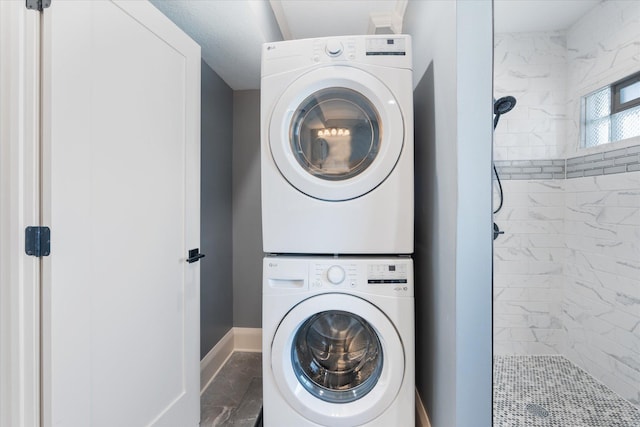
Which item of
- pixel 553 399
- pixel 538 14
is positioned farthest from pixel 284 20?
pixel 553 399

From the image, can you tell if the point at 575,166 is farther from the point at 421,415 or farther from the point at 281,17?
the point at 281,17

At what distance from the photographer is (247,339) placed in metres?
2.24

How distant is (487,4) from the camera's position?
0.91m

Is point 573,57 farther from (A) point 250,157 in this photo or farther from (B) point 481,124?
(A) point 250,157

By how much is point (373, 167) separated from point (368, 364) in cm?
90

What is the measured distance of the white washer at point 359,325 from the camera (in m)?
1.14

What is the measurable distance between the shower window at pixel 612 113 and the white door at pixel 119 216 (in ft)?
8.01

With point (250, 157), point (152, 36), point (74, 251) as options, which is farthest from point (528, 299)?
point (152, 36)

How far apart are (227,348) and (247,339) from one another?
173 millimetres

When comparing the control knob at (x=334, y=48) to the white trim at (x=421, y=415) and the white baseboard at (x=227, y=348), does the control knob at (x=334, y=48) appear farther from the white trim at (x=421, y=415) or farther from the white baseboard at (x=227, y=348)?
the white baseboard at (x=227, y=348)

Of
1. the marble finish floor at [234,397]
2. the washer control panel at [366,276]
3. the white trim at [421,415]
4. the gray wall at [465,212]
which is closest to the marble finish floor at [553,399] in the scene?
the white trim at [421,415]

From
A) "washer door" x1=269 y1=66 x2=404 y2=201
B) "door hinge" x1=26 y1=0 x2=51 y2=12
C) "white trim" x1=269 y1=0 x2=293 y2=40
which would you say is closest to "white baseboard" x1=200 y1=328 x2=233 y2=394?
"washer door" x1=269 y1=66 x2=404 y2=201

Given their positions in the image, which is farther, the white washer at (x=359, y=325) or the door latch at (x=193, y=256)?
the door latch at (x=193, y=256)

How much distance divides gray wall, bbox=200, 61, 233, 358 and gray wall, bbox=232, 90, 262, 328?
2.3 inches
